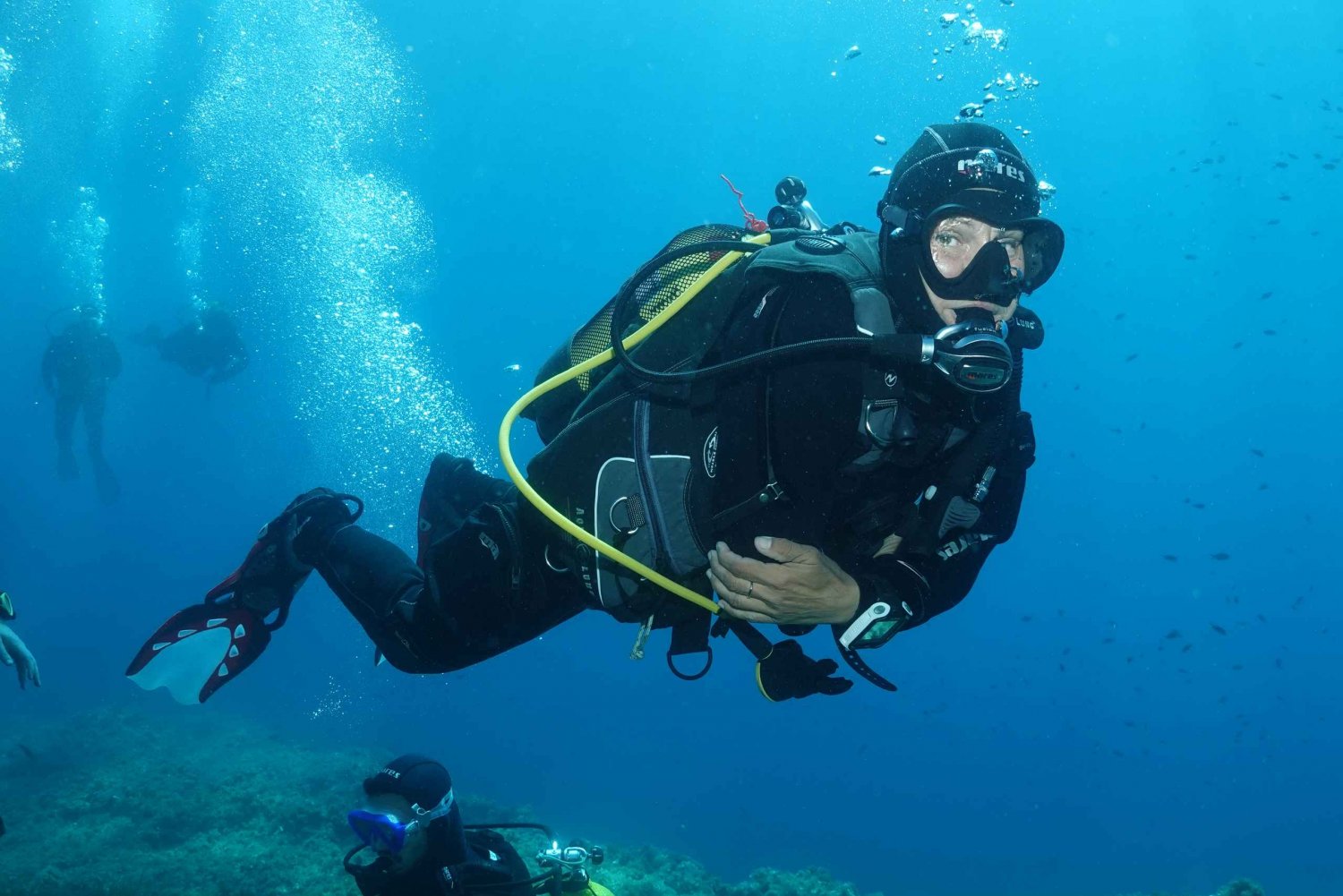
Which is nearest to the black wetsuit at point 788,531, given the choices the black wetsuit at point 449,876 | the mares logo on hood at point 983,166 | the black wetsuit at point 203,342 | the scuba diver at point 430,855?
the mares logo on hood at point 983,166

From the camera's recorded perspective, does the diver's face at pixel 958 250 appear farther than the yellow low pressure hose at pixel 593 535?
No

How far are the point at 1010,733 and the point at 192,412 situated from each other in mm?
80050

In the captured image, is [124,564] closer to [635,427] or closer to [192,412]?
[192,412]

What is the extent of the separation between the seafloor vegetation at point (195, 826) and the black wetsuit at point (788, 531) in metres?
7.44

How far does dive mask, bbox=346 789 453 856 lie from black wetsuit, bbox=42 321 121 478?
75.5 feet

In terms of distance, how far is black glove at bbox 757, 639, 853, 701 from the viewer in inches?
104

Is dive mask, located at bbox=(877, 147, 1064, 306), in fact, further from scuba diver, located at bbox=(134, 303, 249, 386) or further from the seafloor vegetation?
scuba diver, located at bbox=(134, 303, 249, 386)

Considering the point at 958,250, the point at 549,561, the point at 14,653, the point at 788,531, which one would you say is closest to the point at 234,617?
the point at 14,653

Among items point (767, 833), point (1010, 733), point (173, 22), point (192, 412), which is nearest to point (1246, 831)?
point (1010, 733)

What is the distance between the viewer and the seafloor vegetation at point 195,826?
9.74 metres

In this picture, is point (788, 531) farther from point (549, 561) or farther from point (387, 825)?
point (387, 825)

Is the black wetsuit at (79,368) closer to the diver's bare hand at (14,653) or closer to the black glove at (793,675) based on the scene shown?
the diver's bare hand at (14,653)

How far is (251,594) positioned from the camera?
178 inches

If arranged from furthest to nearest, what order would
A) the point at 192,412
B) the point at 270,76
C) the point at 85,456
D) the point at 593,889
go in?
the point at 192,412 < the point at 85,456 < the point at 270,76 < the point at 593,889
